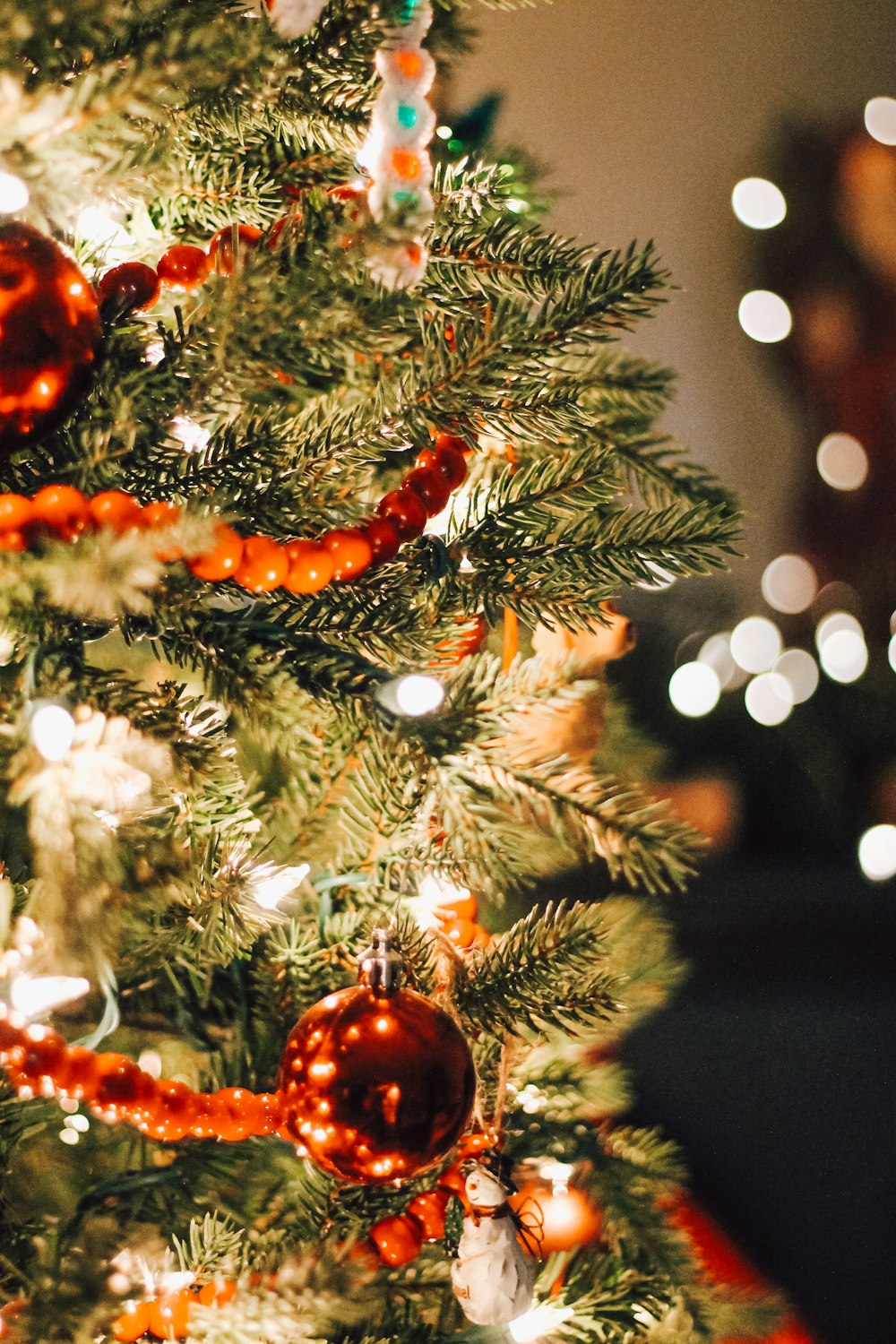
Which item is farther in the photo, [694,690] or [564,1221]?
[694,690]

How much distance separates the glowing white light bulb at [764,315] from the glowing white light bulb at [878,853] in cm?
68

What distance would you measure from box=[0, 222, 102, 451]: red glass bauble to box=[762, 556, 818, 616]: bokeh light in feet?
3.78

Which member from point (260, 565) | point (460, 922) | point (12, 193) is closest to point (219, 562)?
point (260, 565)

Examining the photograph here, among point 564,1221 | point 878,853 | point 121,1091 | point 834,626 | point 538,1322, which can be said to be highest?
point 121,1091

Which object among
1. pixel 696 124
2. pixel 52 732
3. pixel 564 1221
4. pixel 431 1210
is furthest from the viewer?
pixel 696 124

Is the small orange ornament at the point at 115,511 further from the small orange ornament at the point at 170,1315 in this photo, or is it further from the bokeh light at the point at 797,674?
the bokeh light at the point at 797,674

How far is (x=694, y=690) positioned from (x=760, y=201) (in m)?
0.65

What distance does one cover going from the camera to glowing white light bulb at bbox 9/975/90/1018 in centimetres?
37

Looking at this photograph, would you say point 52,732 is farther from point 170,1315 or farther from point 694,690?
point 694,690

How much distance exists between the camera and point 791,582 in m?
1.35

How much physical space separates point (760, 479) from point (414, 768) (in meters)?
1.12

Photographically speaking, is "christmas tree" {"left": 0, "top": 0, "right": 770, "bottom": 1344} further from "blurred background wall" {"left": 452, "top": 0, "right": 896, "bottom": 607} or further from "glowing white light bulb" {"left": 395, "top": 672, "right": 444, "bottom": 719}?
"blurred background wall" {"left": 452, "top": 0, "right": 896, "bottom": 607}

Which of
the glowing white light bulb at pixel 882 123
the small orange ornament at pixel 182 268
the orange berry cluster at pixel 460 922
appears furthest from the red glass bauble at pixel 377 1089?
the glowing white light bulb at pixel 882 123

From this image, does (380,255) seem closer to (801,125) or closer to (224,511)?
(224,511)
